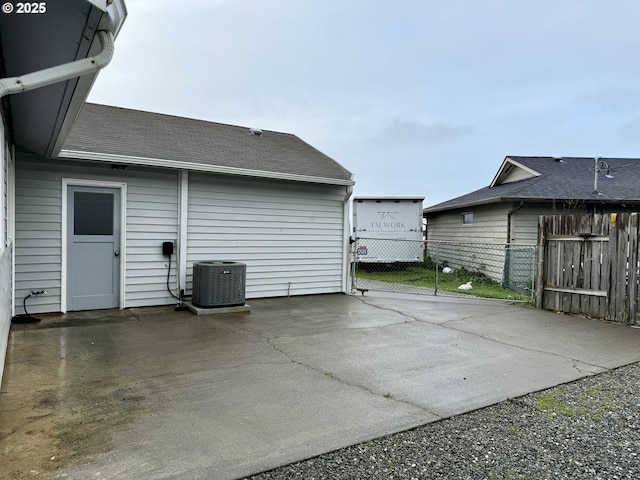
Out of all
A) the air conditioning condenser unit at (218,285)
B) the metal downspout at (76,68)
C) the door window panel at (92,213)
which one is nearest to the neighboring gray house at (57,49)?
the metal downspout at (76,68)

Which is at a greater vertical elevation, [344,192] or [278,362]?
[344,192]

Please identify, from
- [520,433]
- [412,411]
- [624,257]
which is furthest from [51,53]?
[624,257]

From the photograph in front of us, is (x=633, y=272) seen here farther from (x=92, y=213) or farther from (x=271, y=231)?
(x=92, y=213)

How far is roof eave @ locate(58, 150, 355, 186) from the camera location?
20.8 feet

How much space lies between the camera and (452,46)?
43.9 feet

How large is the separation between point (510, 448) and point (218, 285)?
5216 millimetres

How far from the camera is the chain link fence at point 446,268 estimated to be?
11227 mm

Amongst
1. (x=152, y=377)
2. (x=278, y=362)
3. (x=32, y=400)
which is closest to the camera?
(x=32, y=400)

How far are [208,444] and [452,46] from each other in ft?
46.0

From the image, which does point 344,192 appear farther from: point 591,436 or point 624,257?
point 591,436

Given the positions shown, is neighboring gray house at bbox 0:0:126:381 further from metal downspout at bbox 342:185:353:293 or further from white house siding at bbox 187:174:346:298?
metal downspout at bbox 342:185:353:293

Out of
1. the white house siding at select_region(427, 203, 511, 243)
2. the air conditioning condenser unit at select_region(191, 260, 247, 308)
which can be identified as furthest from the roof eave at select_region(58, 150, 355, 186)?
the white house siding at select_region(427, 203, 511, 243)

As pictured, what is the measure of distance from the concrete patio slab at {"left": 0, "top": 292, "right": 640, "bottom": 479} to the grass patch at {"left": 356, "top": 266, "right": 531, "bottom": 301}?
466 cm

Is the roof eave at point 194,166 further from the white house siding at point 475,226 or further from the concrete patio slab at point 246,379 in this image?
the white house siding at point 475,226
